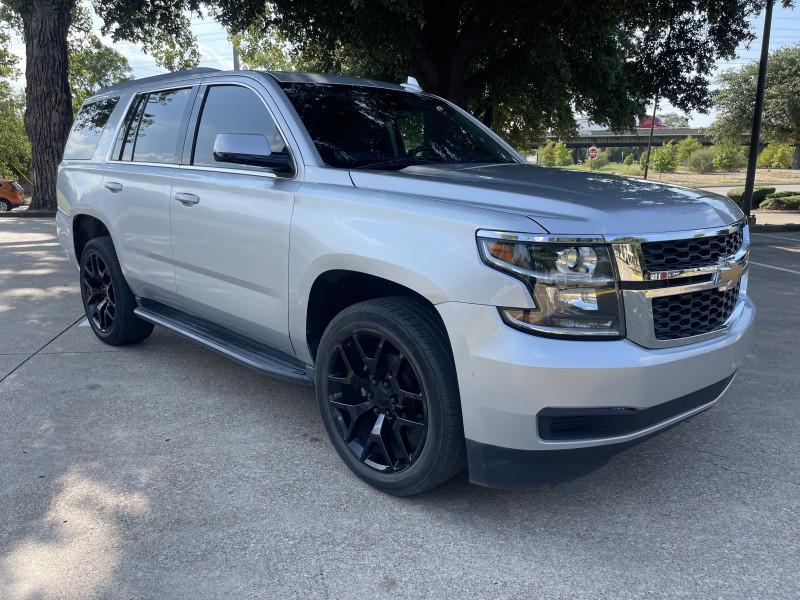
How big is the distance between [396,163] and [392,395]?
1302 millimetres

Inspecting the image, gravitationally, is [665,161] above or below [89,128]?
below

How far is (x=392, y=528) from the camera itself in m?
2.75

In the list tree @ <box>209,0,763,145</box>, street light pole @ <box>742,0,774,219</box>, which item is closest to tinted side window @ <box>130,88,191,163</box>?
tree @ <box>209,0,763,145</box>

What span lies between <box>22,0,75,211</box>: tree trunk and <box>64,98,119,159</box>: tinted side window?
35.6 feet

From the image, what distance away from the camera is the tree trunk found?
14.9 meters

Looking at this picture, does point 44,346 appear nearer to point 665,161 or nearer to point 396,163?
point 396,163

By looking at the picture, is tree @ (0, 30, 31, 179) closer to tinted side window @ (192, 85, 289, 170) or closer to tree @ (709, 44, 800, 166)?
tree @ (709, 44, 800, 166)

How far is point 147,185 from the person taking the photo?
427 cm

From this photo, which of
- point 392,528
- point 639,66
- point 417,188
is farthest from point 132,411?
point 639,66

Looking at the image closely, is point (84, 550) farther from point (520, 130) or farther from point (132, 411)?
point (520, 130)

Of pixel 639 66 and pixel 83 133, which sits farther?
pixel 639 66

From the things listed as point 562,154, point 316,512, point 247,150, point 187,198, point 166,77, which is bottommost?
point 316,512

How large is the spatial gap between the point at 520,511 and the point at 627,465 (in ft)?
2.43

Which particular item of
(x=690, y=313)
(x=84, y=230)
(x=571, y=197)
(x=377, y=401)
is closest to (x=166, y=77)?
(x=84, y=230)
